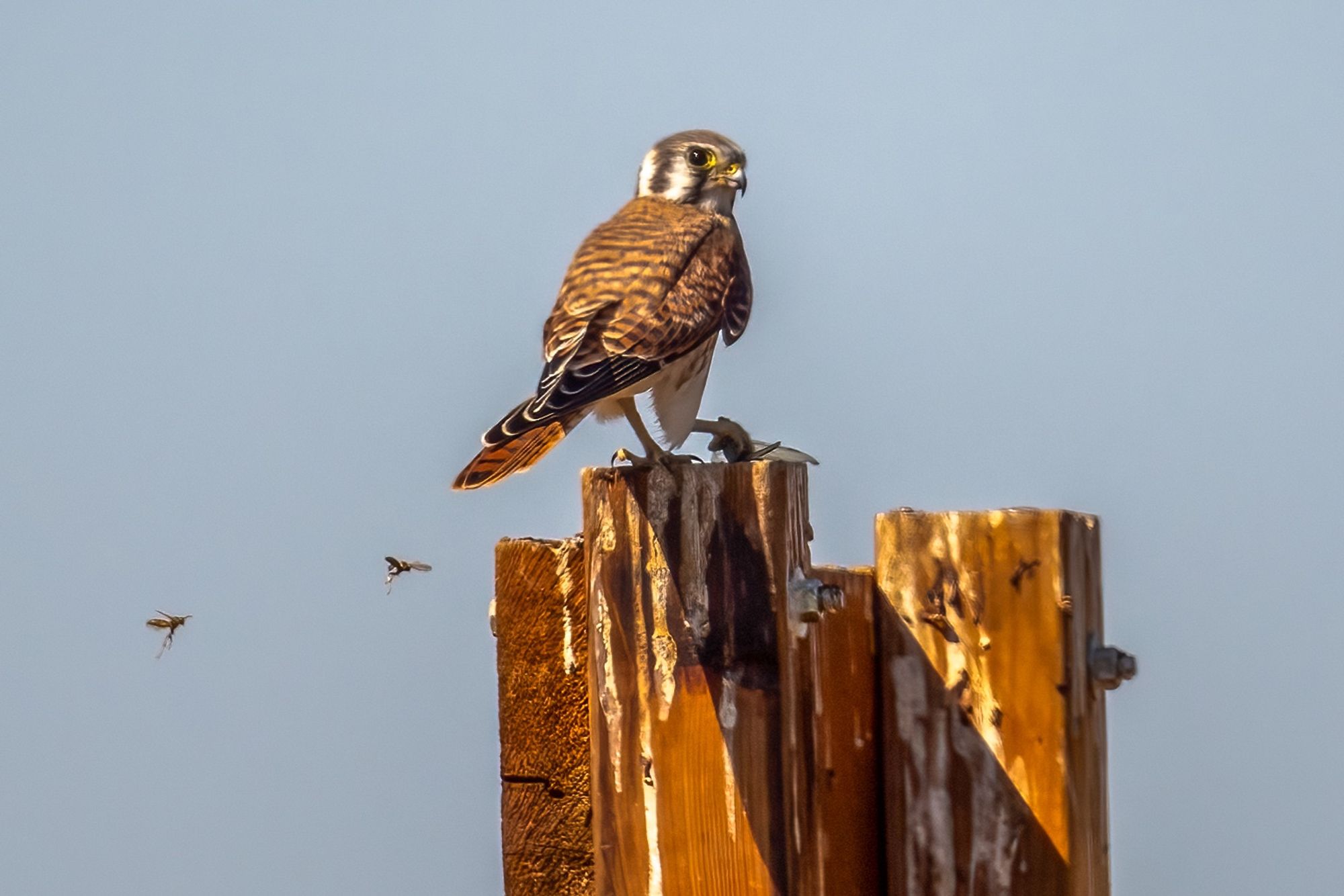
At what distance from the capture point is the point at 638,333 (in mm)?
3854

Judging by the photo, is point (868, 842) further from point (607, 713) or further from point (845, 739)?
point (607, 713)

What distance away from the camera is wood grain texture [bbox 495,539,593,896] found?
3.01 meters

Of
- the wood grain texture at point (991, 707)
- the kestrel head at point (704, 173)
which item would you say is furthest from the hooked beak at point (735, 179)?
the wood grain texture at point (991, 707)

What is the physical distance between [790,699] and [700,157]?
2.66 m

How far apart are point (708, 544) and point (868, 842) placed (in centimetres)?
68

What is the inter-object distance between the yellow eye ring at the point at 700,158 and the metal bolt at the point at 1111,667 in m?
2.51

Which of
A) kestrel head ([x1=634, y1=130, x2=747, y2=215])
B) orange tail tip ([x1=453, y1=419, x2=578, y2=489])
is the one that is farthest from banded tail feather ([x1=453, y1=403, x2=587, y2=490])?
kestrel head ([x1=634, y1=130, x2=747, y2=215])

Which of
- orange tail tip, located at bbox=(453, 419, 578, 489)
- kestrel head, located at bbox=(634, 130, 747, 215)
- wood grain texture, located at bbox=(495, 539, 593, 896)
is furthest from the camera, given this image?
kestrel head, located at bbox=(634, 130, 747, 215)

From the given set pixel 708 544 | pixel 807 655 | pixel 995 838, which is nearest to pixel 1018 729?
pixel 995 838

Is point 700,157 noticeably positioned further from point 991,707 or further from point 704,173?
point 991,707

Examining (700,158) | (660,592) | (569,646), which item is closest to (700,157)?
(700,158)

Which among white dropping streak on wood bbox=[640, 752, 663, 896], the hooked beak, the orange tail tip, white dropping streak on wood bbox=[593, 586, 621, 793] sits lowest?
white dropping streak on wood bbox=[640, 752, 663, 896]

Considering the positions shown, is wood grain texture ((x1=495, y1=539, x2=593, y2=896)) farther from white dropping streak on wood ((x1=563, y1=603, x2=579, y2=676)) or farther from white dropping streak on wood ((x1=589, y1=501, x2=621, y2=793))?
white dropping streak on wood ((x1=589, y1=501, x2=621, y2=793))

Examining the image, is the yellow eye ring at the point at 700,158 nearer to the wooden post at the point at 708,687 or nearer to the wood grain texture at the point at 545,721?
the wood grain texture at the point at 545,721
